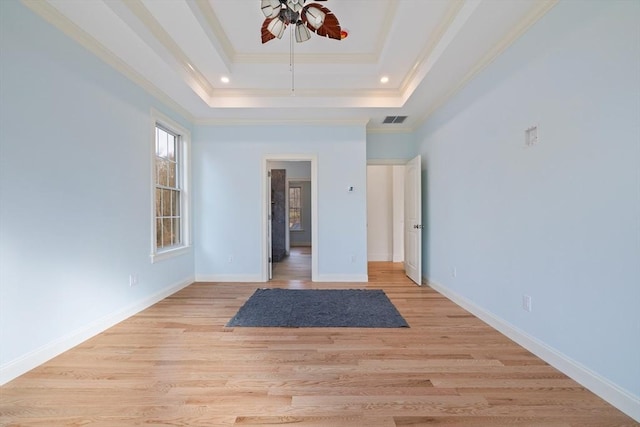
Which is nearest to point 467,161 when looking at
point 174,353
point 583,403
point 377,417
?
point 583,403

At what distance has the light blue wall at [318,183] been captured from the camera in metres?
4.27

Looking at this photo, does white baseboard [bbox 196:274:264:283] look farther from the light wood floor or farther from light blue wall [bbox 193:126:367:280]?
the light wood floor

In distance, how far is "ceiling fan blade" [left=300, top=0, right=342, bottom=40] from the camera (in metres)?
2.06

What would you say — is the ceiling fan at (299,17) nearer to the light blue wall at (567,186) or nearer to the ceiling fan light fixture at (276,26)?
the ceiling fan light fixture at (276,26)

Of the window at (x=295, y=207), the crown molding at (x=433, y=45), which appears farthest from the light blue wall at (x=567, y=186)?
the window at (x=295, y=207)

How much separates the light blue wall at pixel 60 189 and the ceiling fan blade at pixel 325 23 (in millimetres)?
2043

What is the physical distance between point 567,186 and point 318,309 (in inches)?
101

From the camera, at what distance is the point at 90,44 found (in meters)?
2.34

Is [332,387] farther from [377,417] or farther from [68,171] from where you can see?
[68,171]

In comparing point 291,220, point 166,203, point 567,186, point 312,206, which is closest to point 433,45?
point 567,186

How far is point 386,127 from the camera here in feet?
15.2

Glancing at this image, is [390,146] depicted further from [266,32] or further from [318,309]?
[318,309]

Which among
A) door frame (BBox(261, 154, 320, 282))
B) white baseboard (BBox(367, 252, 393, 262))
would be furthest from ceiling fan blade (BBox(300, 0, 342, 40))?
white baseboard (BBox(367, 252, 393, 262))

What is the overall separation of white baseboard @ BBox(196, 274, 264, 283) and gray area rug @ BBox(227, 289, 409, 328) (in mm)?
569
